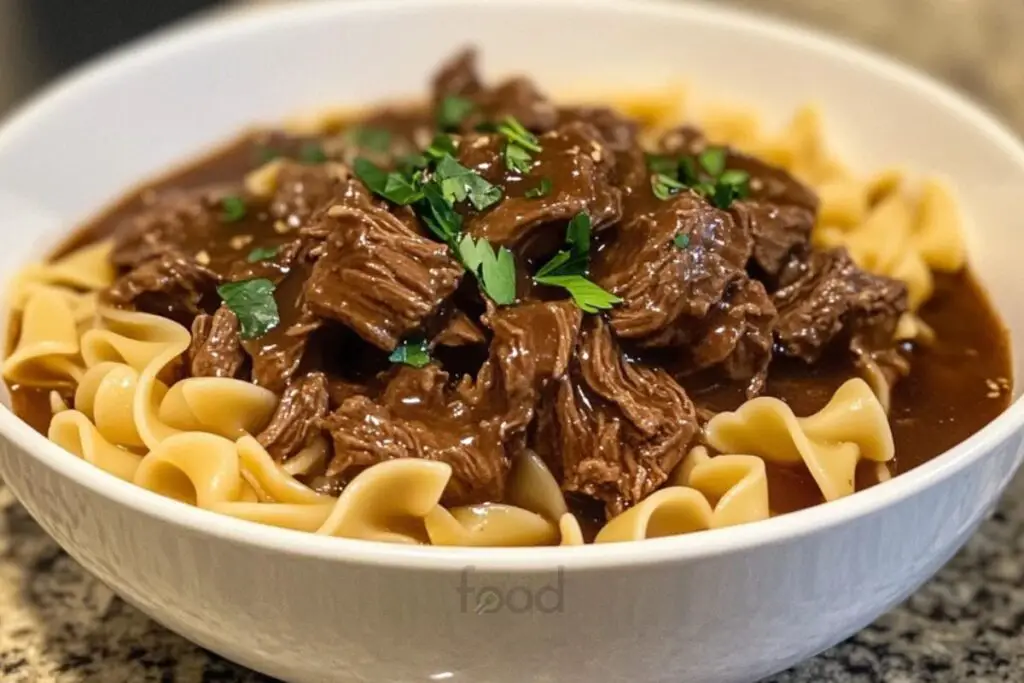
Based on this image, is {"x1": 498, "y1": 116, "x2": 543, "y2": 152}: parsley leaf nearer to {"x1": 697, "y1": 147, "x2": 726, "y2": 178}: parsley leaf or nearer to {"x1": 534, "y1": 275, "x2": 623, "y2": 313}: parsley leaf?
{"x1": 534, "y1": 275, "x2": 623, "y2": 313}: parsley leaf

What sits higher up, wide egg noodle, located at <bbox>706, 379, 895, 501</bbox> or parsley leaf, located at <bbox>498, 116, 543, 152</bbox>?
parsley leaf, located at <bbox>498, 116, 543, 152</bbox>

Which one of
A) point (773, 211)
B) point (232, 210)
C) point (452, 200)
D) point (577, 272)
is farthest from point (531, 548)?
point (232, 210)

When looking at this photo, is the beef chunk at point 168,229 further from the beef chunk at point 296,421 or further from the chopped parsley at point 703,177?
the chopped parsley at point 703,177

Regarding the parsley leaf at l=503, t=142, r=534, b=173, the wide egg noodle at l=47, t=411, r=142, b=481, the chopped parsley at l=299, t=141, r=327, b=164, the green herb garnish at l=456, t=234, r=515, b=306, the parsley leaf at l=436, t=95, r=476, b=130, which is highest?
the parsley leaf at l=503, t=142, r=534, b=173

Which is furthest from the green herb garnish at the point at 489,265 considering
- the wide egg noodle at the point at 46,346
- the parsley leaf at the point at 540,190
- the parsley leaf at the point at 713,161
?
the wide egg noodle at the point at 46,346

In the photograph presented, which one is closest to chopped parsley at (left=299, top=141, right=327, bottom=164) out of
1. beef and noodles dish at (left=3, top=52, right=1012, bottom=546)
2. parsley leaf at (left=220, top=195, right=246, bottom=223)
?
parsley leaf at (left=220, top=195, right=246, bottom=223)
